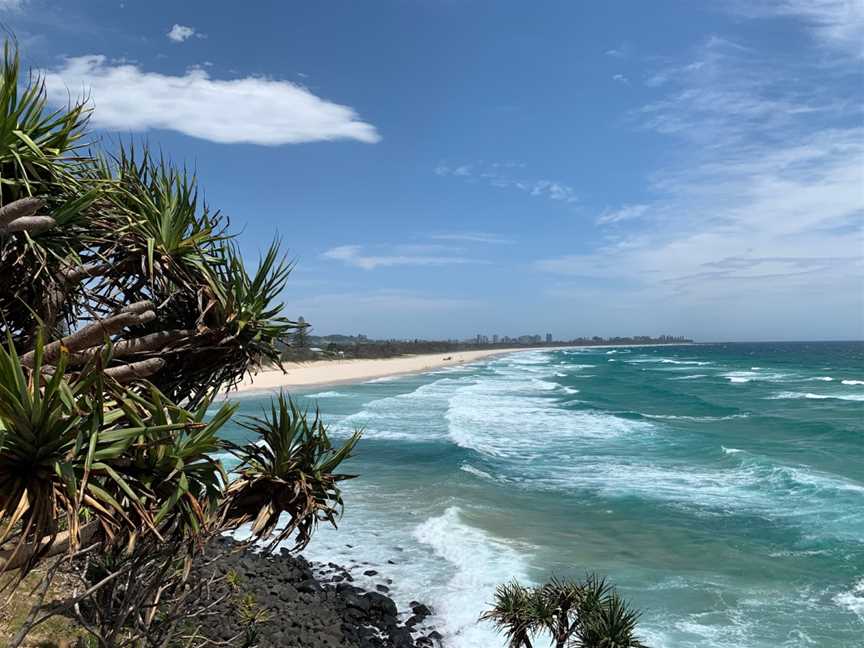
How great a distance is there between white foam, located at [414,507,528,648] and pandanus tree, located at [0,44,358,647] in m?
5.94

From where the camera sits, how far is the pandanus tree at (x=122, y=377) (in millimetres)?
2906

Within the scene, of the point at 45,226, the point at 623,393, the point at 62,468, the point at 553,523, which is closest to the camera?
the point at 62,468

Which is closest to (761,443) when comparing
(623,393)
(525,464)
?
(525,464)

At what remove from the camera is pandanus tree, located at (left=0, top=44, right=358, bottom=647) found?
114 inches

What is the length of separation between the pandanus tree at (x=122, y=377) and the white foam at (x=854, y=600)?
1100 cm

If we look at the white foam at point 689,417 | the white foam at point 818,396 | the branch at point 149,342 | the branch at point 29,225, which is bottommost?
the white foam at point 689,417

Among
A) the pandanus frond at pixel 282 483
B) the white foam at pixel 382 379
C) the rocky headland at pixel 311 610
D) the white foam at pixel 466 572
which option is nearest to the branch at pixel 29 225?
the pandanus frond at pixel 282 483

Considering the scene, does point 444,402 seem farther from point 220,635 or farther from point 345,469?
point 220,635

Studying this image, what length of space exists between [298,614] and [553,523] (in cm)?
730

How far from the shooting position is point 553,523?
15.9 m

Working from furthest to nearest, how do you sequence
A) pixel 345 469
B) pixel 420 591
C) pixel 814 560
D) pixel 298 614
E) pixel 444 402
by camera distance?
1. pixel 444 402
2. pixel 345 469
3. pixel 814 560
4. pixel 420 591
5. pixel 298 614

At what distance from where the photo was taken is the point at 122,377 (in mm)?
4230

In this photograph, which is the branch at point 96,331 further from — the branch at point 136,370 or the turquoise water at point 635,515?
the turquoise water at point 635,515

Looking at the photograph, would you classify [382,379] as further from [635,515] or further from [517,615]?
[517,615]
